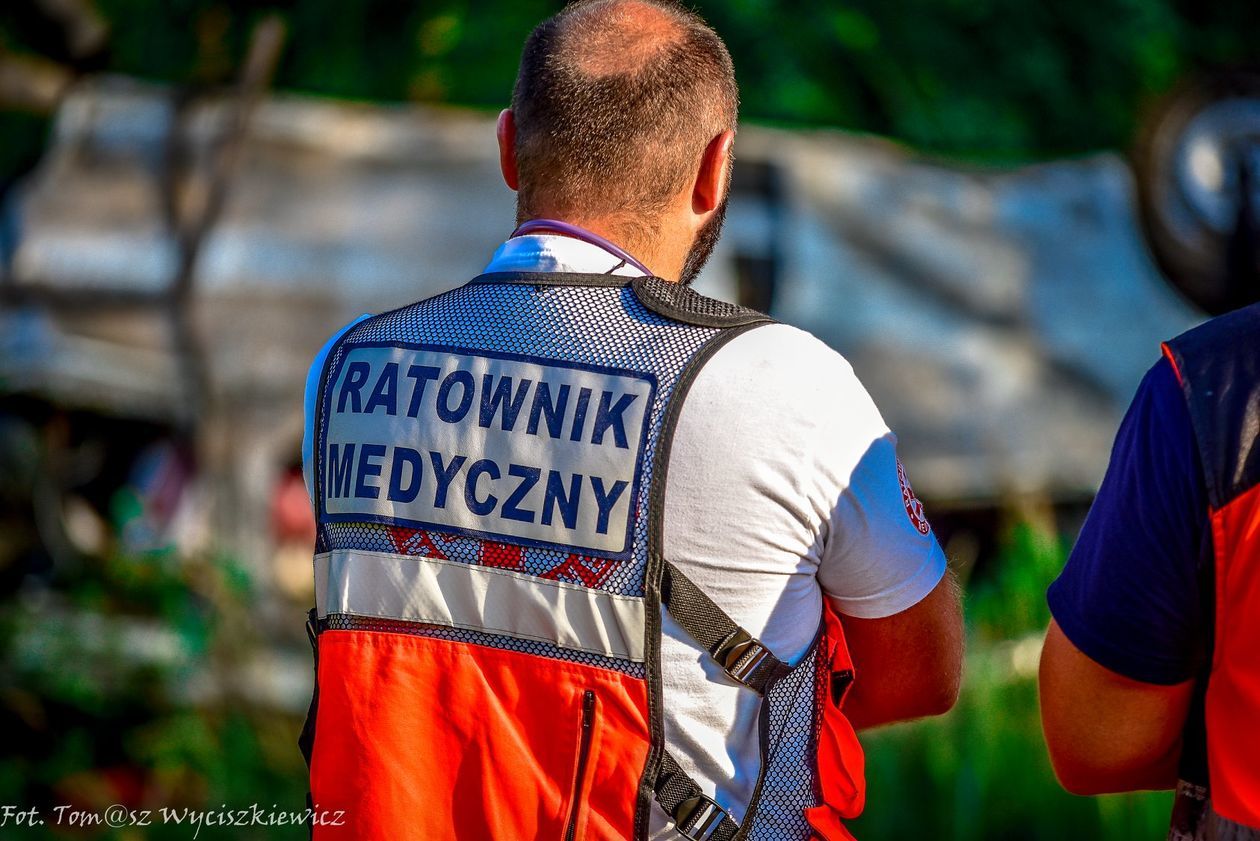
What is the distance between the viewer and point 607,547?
4.85 ft

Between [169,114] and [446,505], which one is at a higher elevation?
[169,114]

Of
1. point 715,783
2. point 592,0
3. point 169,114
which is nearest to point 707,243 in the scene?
point 592,0

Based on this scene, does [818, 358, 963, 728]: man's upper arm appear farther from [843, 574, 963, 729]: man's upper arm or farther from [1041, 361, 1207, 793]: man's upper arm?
[1041, 361, 1207, 793]: man's upper arm

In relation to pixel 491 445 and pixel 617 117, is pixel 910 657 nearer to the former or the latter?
pixel 491 445

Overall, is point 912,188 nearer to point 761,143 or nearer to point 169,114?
point 761,143

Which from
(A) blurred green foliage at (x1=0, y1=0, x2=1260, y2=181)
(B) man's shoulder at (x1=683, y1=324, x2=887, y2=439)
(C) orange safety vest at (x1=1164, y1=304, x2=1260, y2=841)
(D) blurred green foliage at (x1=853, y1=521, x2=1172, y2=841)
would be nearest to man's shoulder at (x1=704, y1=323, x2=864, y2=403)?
(B) man's shoulder at (x1=683, y1=324, x2=887, y2=439)

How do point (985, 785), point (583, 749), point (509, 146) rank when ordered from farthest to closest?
point (985, 785), point (509, 146), point (583, 749)

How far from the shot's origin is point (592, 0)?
1741 millimetres

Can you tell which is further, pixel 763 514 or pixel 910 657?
pixel 910 657

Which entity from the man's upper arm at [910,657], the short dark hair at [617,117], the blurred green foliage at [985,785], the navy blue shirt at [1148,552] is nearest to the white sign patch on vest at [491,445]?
the short dark hair at [617,117]

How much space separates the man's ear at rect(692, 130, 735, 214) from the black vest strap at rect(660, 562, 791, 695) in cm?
48

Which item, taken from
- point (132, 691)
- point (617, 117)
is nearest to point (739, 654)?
point (617, 117)

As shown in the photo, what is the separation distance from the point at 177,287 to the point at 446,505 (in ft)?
9.67

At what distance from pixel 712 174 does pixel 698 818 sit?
2.52 ft
